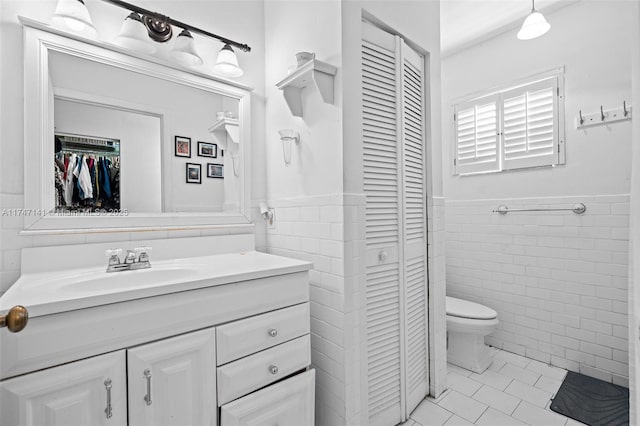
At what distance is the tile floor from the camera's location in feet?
5.55

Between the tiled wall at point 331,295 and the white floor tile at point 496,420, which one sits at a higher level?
the tiled wall at point 331,295

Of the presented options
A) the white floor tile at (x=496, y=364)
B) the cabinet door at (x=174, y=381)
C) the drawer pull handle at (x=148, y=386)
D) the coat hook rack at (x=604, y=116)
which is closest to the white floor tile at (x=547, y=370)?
the white floor tile at (x=496, y=364)

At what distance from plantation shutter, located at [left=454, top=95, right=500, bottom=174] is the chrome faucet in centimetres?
257

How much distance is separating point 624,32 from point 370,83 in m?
1.81

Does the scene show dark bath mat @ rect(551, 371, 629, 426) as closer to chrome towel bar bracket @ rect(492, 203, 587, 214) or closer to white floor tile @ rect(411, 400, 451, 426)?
white floor tile @ rect(411, 400, 451, 426)

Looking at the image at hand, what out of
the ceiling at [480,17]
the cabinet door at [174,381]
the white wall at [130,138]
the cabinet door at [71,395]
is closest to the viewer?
the cabinet door at [71,395]

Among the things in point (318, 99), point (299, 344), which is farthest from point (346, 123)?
point (299, 344)

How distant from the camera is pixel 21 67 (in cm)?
125

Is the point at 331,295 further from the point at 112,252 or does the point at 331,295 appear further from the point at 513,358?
the point at 513,358

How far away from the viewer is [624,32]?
6.40ft

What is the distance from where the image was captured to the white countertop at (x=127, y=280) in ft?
2.87

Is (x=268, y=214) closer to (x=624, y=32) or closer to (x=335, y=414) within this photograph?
(x=335, y=414)

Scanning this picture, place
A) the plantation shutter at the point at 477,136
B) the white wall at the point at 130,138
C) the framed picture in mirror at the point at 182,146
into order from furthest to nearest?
the plantation shutter at the point at 477,136
the framed picture in mirror at the point at 182,146
the white wall at the point at 130,138

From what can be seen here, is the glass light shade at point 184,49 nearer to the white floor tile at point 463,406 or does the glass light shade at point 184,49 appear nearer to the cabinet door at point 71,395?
the cabinet door at point 71,395
